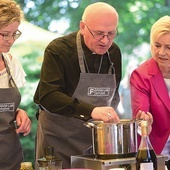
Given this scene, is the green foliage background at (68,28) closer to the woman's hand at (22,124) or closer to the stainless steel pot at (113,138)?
the woman's hand at (22,124)

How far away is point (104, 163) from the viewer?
2.12 metres

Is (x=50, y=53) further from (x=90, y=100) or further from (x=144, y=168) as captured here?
(x=144, y=168)

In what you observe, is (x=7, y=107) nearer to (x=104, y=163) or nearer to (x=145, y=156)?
(x=104, y=163)

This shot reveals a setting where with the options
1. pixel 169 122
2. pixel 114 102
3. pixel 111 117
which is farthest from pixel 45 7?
pixel 111 117

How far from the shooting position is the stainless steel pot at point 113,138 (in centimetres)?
221

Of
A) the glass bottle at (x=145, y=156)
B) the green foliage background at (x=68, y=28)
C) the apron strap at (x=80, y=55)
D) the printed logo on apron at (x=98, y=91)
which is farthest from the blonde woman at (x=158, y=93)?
the green foliage background at (x=68, y=28)

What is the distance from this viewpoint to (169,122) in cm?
282

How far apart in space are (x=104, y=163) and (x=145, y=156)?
0.17 m

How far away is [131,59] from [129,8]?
0.50 meters

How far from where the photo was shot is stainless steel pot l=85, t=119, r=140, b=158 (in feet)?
7.26

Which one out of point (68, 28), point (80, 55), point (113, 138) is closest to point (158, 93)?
point (80, 55)

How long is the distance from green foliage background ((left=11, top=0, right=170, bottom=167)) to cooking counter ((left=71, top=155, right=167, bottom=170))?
2562 mm

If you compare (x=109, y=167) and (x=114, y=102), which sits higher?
(x=109, y=167)

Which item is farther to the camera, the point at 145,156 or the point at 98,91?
the point at 98,91
